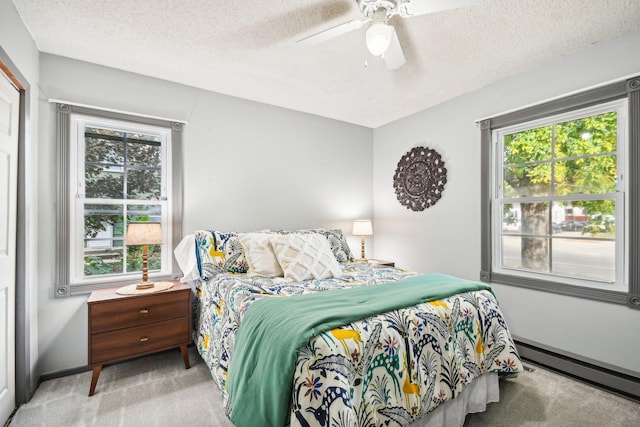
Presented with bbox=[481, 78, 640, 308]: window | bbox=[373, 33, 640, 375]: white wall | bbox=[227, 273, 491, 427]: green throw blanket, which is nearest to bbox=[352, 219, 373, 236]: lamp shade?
bbox=[373, 33, 640, 375]: white wall

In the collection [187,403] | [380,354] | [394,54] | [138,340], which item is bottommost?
[187,403]

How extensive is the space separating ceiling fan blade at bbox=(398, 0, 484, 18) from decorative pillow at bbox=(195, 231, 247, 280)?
2.09 metres

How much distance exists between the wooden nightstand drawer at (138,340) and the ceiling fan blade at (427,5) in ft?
8.48

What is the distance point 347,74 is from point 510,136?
65.8 inches

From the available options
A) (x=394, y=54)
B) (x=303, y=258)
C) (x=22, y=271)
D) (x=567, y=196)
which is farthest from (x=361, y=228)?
(x=22, y=271)

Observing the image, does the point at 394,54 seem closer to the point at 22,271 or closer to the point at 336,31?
the point at 336,31

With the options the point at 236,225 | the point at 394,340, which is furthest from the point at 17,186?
the point at 394,340

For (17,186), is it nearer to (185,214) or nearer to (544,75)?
(185,214)

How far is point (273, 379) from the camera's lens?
123 cm

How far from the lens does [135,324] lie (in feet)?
7.09

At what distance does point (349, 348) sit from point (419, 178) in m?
2.71

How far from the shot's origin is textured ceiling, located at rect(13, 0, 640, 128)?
1.82 meters

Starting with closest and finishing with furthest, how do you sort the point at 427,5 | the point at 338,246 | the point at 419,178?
1. the point at 427,5
2. the point at 338,246
3. the point at 419,178

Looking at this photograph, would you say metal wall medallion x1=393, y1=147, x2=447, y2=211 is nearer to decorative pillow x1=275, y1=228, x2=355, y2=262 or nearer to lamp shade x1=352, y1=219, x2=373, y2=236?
lamp shade x1=352, y1=219, x2=373, y2=236
